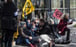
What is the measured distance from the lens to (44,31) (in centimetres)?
635

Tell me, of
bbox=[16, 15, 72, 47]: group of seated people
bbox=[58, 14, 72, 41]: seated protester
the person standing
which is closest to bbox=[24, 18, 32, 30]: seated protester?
bbox=[16, 15, 72, 47]: group of seated people

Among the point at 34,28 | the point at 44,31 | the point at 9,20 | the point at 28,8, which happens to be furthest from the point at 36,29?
the point at 9,20

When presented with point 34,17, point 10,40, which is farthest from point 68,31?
point 10,40

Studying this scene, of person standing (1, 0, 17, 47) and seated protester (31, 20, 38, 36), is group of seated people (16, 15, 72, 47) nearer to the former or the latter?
seated protester (31, 20, 38, 36)

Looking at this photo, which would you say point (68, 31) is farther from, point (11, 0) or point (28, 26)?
point (11, 0)

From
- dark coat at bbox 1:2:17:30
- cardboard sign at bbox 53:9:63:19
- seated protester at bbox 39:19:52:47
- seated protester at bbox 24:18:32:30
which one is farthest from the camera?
seated protester at bbox 24:18:32:30

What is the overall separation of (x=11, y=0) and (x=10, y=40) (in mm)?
1006

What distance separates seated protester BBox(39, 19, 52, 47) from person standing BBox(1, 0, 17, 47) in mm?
838

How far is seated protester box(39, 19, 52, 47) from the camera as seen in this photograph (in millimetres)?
6278

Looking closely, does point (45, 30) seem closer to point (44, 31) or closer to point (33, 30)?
point (44, 31)

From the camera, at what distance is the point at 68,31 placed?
21.1 feet

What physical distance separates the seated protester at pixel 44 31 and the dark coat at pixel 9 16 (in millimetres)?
838

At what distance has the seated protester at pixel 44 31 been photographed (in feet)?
20.6

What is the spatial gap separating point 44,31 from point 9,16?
3.53 ft
